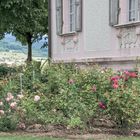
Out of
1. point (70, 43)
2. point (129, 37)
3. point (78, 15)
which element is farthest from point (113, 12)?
point (70, 43)

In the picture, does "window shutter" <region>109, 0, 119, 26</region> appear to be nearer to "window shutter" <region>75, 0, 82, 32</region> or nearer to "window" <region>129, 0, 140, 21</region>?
"window" <region>129, 0, 140, 21</region>

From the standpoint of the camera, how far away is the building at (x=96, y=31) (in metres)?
16.0

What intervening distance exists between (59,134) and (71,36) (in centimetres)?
1031

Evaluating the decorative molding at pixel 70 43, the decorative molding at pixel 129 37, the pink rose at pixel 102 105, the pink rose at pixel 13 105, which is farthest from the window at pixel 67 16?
the pink rose at pixel 102 105

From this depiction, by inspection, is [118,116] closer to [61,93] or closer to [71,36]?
[61,93]

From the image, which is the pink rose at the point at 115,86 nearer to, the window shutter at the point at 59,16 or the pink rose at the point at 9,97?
the pink rose at the point at 9,97

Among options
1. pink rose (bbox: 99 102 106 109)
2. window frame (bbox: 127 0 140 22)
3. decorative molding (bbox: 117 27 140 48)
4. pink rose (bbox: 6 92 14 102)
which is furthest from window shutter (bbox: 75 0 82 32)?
pink rose (bbox: 99 102 106 109)

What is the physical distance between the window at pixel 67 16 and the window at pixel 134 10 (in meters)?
3.29

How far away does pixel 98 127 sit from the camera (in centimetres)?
1023

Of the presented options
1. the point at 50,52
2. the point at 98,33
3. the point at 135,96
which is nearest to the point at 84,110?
the point at 135,96

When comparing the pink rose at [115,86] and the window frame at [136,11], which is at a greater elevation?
the window frame at [136,11]

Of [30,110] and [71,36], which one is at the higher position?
[71,36]

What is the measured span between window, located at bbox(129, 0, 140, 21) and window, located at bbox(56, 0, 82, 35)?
10.8 feet

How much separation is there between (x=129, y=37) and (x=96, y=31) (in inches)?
88.1
